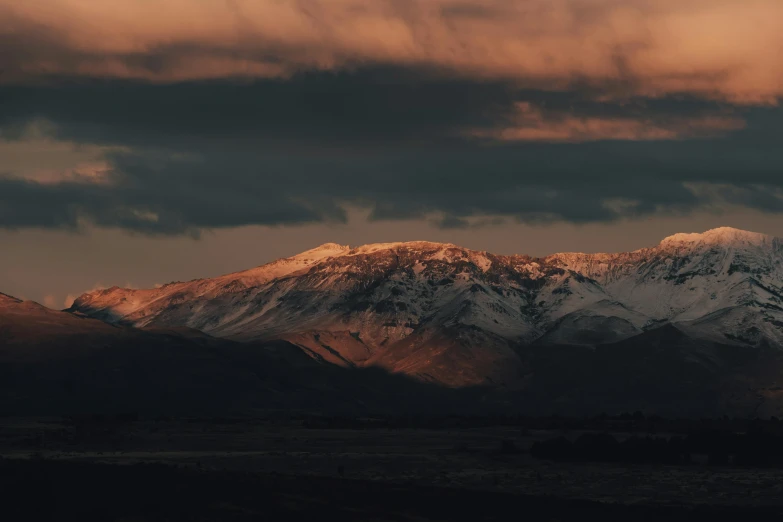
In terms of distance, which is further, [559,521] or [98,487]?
[98,487]

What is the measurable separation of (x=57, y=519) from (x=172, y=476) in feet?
91.9

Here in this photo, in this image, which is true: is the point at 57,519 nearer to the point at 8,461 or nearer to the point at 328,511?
the point at 328,511

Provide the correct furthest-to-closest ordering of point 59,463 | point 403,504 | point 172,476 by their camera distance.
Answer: point 59,463 < point 172,476 < point 403,504

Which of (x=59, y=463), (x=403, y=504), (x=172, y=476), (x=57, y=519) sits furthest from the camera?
(x=59, y=463)

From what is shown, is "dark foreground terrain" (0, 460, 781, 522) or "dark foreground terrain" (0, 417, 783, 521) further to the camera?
"dark foreground terrain" (0, 417, 783, 521)

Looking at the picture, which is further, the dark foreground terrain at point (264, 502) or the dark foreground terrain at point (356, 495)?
the dark foreground terrain at point (356, 495)

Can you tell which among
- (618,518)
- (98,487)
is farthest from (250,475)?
(618,518)

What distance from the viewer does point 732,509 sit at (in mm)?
160375

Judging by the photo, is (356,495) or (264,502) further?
(356,495)

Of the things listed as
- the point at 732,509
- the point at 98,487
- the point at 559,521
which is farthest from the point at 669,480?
the point at 98,487

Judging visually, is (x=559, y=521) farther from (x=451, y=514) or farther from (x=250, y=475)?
(x=250, y=475)

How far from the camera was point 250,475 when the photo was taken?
18062 centimetres

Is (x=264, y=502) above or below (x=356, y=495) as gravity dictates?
below

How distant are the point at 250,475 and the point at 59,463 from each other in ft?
84.9
